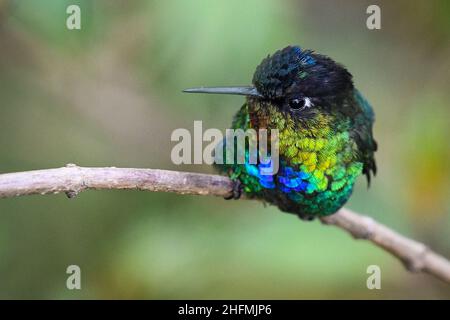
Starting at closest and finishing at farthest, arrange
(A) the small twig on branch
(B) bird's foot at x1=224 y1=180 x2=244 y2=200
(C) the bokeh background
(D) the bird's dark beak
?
(A) the small twig on branch, (D) the bird's dark beak, (B) bird's foot at x1=224 y1=180 x2=244 y2=200, (C) the bokeh background

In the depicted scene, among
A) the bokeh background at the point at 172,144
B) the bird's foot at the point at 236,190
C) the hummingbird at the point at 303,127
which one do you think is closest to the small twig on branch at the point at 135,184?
the bird's foot at the point at 236,190

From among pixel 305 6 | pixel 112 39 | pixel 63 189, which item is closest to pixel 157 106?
pixel 112 39

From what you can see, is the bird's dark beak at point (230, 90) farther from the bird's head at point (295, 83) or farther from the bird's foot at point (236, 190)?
the bird's foot at point (236, 190)

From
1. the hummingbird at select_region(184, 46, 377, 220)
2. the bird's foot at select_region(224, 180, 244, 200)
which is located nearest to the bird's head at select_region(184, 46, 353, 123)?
the hummingbird at select_region(184, 46, 377, 220)

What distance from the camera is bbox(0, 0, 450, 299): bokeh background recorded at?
9.43 ft

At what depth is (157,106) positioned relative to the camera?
342 cm

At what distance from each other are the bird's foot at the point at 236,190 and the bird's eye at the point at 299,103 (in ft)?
1.11

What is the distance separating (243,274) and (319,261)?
401mm

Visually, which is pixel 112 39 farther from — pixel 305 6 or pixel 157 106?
pixel 305 6

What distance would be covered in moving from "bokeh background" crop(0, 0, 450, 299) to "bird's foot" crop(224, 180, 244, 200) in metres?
0.48

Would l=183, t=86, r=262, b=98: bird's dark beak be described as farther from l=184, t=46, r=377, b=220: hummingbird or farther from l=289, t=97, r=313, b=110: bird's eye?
l=289, t=97, r=313, b=110: bird's eye

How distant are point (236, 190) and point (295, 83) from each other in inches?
16.8

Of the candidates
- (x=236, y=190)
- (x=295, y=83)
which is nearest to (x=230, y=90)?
(x=295, y=83)
